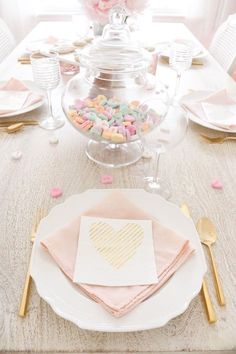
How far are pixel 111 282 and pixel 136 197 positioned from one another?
204mm

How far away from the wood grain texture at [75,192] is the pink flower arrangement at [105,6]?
0.35 m

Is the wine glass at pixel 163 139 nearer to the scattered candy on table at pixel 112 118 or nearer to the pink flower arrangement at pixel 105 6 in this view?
the scattered candy on table at pixel 112 118

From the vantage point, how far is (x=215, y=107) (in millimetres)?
988

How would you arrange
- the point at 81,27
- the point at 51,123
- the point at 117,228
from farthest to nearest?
the point at 81,27 → the point at 51,123 → the point at 117,228

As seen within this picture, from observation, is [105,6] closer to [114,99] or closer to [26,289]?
[114,99]

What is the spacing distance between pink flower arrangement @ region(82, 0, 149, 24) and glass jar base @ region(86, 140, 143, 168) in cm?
50

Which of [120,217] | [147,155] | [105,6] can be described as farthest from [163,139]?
[105,6]

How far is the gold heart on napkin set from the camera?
533 millimetres

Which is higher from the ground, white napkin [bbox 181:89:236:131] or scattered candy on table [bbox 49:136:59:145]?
white napkin [bbox 181:89:236:131]

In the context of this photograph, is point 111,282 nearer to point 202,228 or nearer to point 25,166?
point 202,228

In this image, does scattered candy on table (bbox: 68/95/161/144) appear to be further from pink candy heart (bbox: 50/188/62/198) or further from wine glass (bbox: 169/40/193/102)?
wine glass (bbox: 169/40/193/102)

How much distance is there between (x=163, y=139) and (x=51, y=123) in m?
0.37

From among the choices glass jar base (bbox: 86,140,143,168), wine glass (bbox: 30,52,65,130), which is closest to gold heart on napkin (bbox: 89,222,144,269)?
glass jar base (bbox: 86,140,143,168)

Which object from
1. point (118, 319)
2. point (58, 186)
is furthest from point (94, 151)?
point (118, 319)
